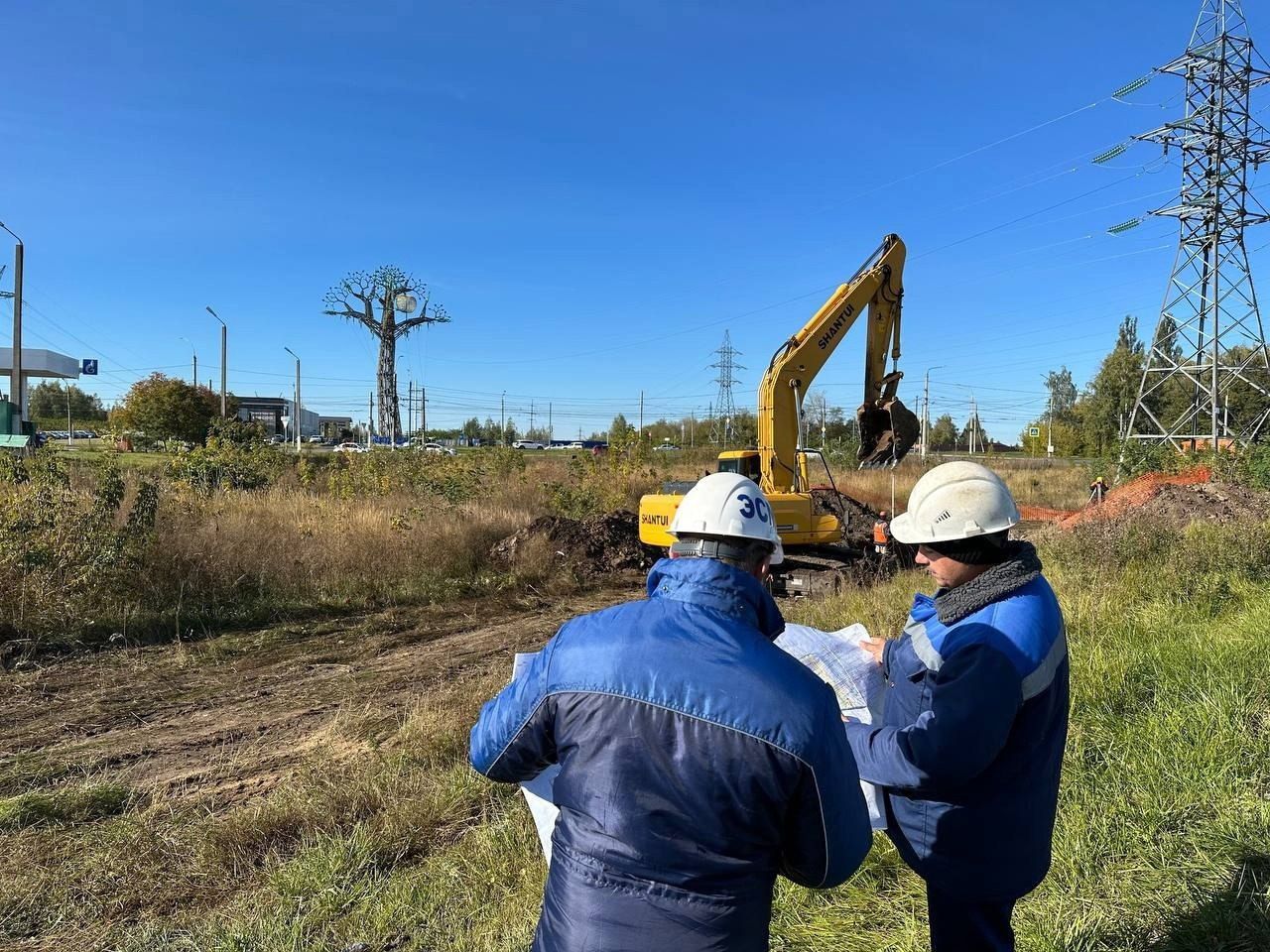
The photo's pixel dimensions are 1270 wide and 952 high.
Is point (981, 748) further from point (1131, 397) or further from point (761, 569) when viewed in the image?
point (1131, 397)

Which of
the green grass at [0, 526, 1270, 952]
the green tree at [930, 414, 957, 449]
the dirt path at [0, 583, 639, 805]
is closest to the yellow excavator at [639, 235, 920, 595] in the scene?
the dirt path at [0, 583, 639, 805]

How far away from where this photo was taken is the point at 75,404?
73500mm

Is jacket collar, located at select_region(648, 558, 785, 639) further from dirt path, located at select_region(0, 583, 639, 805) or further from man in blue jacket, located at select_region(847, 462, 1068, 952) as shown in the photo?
dirt path, located at select_region(0, 583, 639, 805)

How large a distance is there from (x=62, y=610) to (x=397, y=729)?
4988 mm

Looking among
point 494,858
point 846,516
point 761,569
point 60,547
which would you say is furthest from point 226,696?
point 846,516

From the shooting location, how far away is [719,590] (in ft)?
5.57

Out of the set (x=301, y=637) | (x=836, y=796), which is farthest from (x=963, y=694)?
(x=301, y=637)

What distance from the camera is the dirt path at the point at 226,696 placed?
540cm

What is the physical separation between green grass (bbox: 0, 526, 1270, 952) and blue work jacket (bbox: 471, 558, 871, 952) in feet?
5.50

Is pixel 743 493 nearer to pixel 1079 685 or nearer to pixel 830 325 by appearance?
pixel 1079 685

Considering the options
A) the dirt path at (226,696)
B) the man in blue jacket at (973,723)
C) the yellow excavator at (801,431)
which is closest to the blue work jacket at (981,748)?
the man in blue jacket at (973,723)

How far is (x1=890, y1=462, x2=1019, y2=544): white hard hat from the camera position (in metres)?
2.18

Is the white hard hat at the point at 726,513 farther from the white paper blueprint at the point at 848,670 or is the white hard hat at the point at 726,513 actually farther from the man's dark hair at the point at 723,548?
the white paper blueprint at the point at 848,670

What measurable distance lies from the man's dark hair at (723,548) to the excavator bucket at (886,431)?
1006 centimetres
